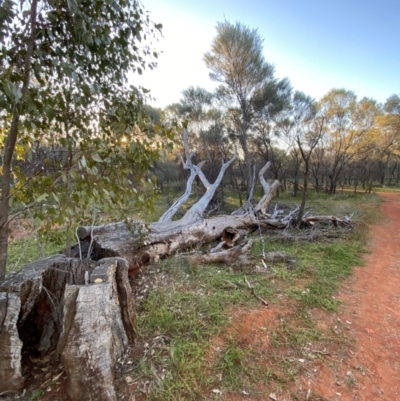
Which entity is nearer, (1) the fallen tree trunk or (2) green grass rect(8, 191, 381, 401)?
(1) the fallen tree trunk

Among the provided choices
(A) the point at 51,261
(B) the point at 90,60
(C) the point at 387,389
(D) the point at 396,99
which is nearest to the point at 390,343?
(C) the point at 387,389

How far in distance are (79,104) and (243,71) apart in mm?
10167

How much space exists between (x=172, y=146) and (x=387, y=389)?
7.64ft

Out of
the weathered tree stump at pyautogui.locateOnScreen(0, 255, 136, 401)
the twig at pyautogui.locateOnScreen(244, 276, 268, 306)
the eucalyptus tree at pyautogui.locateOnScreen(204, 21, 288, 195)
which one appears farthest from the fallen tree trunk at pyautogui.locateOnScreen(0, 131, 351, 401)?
the eucalyptus tree at pyautogui.locateOnScreen(204, 21, 288, 195)

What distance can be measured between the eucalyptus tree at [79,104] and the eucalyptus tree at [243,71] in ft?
28.6

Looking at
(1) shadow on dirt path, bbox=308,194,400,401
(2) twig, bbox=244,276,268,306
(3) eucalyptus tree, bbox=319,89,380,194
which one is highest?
(3) eucalyptus tree, bbox=319,89,380,194

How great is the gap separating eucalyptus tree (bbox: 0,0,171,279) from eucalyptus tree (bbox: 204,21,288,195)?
344 inches

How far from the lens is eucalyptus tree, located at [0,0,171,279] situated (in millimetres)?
1142

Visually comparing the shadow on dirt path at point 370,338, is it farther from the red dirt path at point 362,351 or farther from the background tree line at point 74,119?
the background tree line at point 74,119

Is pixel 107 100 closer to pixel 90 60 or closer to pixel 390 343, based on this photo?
pixel 90 60

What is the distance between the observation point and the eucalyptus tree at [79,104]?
114cm

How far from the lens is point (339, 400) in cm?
164

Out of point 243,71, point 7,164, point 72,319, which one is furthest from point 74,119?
point 243,71

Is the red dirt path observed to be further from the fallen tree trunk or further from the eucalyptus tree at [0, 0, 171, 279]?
the eucalyptus tree at [0, 0, 171, 279]
